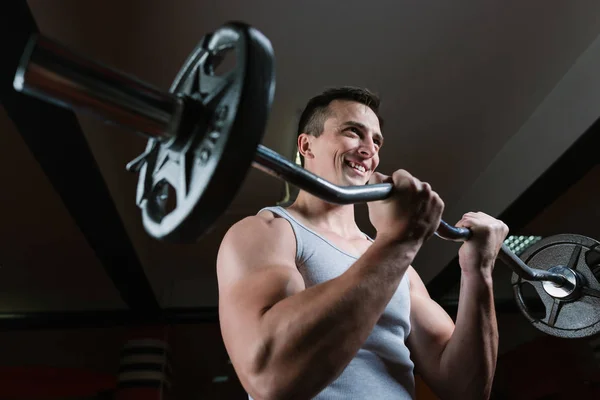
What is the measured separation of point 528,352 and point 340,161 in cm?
409

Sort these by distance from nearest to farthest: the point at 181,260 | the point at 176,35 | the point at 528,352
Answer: the point at 176,35
the point at 528,352
the point at 181,260

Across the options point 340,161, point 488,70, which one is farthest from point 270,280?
point 488,70

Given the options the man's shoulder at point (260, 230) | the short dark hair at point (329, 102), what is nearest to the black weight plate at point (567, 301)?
the short dark hair at point (329, 102)

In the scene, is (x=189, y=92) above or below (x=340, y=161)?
above

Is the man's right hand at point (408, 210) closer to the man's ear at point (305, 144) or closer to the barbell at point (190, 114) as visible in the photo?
the barbell at point (190, 114)

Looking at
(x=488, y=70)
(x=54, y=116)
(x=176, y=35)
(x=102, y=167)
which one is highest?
(x=488, y=70)

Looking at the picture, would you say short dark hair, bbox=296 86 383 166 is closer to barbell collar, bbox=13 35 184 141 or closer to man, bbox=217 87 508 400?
man, bbox=217 87 508 400

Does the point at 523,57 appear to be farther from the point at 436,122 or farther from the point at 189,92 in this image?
the point at 189,92

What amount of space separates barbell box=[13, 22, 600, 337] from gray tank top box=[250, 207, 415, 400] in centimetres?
41

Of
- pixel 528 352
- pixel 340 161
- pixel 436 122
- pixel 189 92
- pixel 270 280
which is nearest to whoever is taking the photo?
pixel 189 92

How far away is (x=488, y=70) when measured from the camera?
9.58 ft

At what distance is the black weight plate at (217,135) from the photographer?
1.94 ft

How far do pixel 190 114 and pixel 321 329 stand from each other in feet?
1.36

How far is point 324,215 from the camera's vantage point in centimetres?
142
